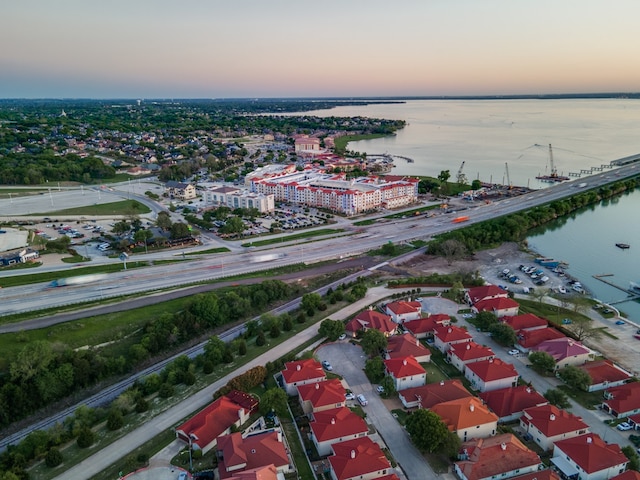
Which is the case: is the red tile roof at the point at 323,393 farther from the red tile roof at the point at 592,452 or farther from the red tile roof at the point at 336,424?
the red tile roof at the point at 592,452

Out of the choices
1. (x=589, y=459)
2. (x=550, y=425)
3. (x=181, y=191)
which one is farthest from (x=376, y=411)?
(x=181, y=191)

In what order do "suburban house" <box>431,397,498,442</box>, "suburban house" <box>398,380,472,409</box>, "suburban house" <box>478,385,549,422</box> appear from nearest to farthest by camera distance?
"suburban house" <box>431,397,498,442</box> → "suburban house" <box>478,385,549,422</box> → "suburban house" <box>398,380,472,409</box>

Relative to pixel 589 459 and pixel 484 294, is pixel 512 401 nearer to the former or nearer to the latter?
pixel 589 459

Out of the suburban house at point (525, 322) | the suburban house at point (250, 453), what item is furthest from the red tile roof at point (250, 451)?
the suburban house at point (525, 322)

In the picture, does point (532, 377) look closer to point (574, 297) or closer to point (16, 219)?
point (574, 297)

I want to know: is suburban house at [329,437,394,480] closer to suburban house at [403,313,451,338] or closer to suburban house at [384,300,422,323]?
suburban house at [403,313,451,338]

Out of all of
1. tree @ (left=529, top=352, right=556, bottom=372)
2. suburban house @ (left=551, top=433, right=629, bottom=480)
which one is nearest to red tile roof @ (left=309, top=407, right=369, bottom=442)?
suburban house @ (left=551, top=433, right=629, bottom=480)
